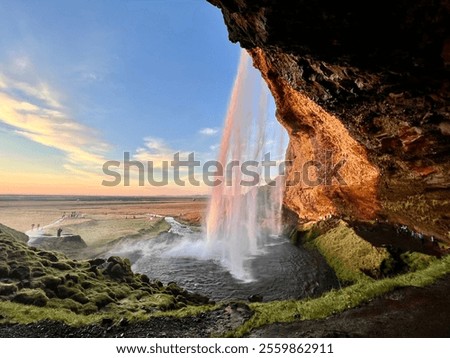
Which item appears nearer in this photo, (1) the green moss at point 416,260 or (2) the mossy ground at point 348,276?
(2) the mossy ground at point 348,276

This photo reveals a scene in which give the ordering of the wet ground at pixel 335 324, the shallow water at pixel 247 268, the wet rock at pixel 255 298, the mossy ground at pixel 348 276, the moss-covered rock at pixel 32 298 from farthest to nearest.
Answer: the shallow water at pixel 247 268 < the wet rock at pixel 255 298 < the moss-covered rock at pixel 32 298 < the mossy ground at pixel 348 276 < the wet ground at pixel 335 324

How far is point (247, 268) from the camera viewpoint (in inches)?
866

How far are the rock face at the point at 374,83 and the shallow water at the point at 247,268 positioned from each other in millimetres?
8047

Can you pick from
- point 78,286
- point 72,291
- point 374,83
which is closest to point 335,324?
point 374,83

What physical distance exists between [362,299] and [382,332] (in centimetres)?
227

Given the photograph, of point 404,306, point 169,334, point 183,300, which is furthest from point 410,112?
point 183,300

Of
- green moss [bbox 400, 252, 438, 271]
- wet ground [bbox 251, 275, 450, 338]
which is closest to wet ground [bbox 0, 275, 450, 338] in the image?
wet ground [bbox 251, 275, 450, 338]

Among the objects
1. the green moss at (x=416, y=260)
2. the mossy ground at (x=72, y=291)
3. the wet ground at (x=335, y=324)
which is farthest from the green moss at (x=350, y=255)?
the mossy ground at (x=72, y=291)

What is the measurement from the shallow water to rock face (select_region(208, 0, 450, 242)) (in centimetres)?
805

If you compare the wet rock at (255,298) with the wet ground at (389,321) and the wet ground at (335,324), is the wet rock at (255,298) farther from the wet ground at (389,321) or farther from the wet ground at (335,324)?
the wet ground at (389,321)

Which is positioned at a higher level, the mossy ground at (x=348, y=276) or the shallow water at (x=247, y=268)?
the mossy ground at (x=348, y=276)

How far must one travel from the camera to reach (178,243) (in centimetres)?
3459

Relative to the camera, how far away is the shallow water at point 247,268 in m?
17.0
